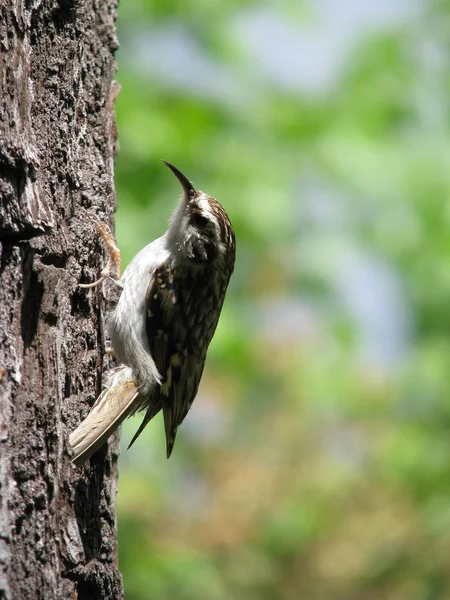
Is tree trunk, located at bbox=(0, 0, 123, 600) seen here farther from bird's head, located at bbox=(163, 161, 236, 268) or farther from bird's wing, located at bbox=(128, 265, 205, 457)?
bird's head, located at bbox=(163, 161, 236, 268)

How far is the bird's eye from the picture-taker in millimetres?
3684

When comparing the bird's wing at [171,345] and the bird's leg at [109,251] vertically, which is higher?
the bird's leg at [109,251]

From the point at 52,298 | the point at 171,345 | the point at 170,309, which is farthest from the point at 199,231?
the point at 52,298

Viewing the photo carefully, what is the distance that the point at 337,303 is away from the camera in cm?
641

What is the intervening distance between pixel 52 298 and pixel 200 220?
1.37 metres

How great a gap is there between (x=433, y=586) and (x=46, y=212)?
4.62 meters

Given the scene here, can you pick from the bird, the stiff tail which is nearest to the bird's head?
the bird

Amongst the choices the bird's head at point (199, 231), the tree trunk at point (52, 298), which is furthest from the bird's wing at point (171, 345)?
the tree trunk at point (52, 298)

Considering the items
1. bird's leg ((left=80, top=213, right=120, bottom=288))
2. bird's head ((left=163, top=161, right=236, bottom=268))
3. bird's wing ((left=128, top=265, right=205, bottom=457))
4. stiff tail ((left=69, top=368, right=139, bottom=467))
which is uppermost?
bird's head ((left=163, top=161, right=236, bottom=268))

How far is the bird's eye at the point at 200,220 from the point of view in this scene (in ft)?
12.1

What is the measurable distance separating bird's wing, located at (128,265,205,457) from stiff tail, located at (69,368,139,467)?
228mm

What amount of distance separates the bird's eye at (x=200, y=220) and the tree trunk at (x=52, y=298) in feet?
2.53

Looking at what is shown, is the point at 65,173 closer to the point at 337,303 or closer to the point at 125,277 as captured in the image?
the point at 125,277

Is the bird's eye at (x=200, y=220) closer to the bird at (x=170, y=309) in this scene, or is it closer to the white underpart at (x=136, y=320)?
the bird at (x=170, y=309)
